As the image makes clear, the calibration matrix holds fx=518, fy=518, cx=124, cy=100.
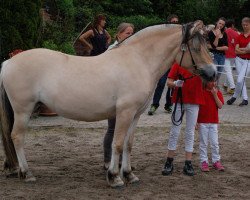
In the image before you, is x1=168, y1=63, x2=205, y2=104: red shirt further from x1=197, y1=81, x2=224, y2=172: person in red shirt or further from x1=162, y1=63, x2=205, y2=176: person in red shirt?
x1=197, y1=81, x2=224, y2=172: person in red shirt

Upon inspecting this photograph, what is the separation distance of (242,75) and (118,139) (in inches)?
237

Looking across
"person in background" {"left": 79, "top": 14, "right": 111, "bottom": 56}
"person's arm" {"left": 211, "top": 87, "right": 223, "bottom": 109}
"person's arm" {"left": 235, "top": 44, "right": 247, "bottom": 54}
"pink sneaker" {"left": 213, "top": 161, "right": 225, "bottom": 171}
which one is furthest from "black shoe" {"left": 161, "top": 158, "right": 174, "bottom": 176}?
"person's arm" {"left": 235, "top": 44, "right": 247, "bottom": 54}

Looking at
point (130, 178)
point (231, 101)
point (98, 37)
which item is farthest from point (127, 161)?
point (231, 101)

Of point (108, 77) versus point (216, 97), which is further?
point (216, 97)

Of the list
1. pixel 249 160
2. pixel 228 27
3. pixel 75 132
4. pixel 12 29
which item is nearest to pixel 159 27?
pixel 249 160

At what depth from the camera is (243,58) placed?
11297 mm

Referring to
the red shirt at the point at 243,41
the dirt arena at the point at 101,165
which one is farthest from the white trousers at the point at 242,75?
Result: the dirt arena at the point at 101,165

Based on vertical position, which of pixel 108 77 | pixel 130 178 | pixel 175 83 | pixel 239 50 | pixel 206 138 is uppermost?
pixel 108 77

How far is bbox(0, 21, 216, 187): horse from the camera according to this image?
564 centimetres

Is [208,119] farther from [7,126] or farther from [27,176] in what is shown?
[7,126]

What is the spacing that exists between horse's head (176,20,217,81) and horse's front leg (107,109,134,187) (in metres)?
0.89

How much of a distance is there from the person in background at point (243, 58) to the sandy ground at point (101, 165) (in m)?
1.23

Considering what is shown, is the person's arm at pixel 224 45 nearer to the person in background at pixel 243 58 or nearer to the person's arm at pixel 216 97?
the person in background at pixel 243 58

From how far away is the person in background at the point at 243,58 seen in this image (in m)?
10.8
